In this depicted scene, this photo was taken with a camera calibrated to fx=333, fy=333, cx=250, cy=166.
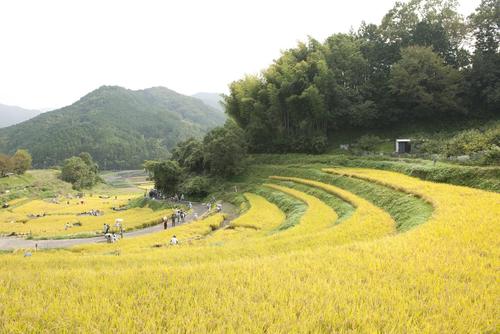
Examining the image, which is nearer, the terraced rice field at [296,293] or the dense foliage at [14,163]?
the terraced rice field at [296,293]

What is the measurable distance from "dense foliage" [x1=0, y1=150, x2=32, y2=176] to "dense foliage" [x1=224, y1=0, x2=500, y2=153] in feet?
226

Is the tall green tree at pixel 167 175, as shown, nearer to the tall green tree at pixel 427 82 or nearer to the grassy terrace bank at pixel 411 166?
the grassy terrace bank at pixel 411 166

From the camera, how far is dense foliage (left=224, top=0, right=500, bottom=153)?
39375 mm

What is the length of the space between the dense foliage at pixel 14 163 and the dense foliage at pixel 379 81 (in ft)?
226

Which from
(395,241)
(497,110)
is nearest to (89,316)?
(395,241)

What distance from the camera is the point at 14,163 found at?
87.8 meters

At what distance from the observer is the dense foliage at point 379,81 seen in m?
39.4

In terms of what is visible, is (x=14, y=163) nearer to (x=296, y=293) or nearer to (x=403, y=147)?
(x=403, y=147)

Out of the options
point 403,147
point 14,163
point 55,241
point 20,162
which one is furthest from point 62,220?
point 20,162

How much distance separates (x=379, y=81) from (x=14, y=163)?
90957 mm

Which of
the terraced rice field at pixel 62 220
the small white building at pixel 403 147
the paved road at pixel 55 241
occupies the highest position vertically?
the small white building at pixel 403 147

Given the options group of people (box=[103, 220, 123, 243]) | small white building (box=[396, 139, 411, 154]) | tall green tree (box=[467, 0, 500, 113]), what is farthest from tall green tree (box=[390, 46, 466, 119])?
group of people (box=[103, 220, 123, 243])

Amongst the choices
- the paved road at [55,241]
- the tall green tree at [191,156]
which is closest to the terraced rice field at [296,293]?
the paved road at [55,241]

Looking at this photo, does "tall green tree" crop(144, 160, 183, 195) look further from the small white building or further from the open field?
the small white building
